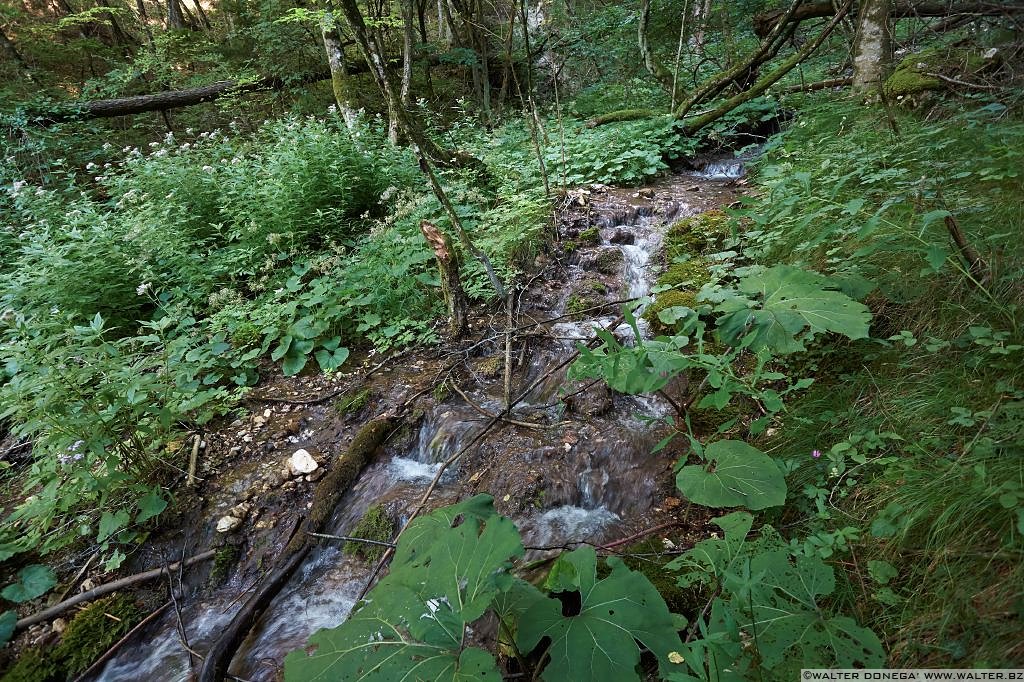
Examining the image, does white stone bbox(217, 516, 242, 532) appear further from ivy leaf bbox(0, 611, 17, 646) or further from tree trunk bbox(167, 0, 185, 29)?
tree trunk bbox(167, 0, 185, 29)

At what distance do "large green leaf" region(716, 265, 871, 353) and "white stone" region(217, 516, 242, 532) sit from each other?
10.4 feet

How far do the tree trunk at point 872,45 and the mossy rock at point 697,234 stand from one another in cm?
240

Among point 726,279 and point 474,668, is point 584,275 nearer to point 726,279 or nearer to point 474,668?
point 726,279

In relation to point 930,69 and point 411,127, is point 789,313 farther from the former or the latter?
point 930,69

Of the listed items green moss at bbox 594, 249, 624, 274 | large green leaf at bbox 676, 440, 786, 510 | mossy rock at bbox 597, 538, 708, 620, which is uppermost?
green moss at bbox 594, 249, 624, 274

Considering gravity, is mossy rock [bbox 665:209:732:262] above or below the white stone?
above

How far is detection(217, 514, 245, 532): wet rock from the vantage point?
10.0ft

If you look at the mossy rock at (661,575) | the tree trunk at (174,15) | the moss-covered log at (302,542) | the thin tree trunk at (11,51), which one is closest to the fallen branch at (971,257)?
the mossy rock at (661,575)

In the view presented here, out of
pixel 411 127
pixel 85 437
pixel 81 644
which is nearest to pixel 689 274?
pixel 411 127

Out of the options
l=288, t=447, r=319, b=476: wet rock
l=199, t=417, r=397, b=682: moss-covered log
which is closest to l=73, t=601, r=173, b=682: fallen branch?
l=199, t=417, r=397, b=682: moss-covered log

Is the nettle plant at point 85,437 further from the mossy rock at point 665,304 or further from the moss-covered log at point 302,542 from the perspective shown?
the mossy rock at point 665,304

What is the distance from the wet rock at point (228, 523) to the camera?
120 inches

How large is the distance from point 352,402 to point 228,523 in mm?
1165

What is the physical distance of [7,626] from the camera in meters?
2.58
